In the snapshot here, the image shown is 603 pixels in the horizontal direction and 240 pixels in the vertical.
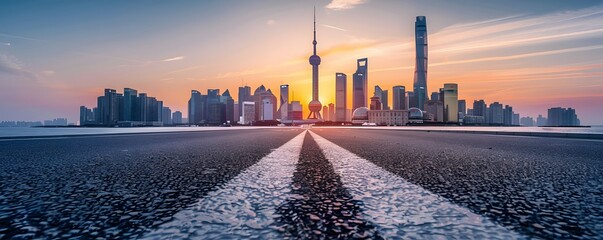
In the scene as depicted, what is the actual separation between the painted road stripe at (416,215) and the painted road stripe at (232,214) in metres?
0.69

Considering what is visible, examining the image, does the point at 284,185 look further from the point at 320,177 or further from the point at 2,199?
the point at 2,199

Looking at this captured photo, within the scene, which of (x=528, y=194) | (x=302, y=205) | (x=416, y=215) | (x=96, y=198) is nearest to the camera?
(x=416, y=215)

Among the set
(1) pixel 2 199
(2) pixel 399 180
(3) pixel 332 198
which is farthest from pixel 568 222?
(1) pixel 2 199

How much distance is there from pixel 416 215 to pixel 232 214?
1251mm

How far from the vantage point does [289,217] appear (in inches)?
91.6

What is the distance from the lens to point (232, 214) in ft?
7.84

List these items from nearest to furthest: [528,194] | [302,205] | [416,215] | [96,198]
Answer: [416,215] < [302,205] < [96,198] < [528,194]

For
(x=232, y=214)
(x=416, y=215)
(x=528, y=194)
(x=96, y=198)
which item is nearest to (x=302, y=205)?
(x=232, y=214)

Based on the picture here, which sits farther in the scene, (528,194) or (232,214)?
(528,194)

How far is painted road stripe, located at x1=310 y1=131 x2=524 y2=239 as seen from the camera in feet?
6.41

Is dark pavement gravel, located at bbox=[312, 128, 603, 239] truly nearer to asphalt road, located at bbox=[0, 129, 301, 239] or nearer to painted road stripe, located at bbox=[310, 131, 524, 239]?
painted road stripe, located at bbox=[310, 131, 524, 239]

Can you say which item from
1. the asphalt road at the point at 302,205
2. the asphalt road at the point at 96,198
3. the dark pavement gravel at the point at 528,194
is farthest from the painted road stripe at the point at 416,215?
the asphalt road at the point at 96,198

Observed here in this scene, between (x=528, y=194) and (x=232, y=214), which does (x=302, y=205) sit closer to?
(x=232, y=214)

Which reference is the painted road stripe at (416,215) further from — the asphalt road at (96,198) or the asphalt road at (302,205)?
the asphalt road at (96,198)
